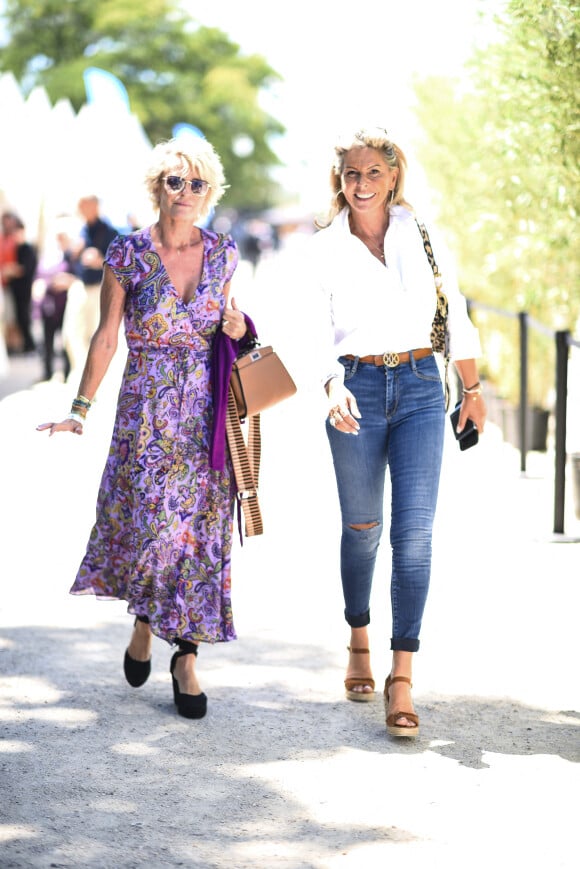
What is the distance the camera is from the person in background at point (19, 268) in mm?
18969

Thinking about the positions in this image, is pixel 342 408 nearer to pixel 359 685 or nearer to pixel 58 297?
pixel 359 685

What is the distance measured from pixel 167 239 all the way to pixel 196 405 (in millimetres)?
588

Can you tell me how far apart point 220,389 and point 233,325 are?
0.24 meters

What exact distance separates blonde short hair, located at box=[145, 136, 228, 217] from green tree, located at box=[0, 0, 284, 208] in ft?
187

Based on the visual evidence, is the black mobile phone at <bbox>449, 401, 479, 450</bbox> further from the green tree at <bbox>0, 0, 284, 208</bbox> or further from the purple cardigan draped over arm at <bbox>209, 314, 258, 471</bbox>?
the green tree at <bbox>0, 0, 284, 208</bbox>

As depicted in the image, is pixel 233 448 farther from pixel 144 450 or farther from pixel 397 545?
pixel 397 545

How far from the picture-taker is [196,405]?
15.9ft

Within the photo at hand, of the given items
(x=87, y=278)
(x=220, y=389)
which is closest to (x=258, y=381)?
(x=220, y=389)

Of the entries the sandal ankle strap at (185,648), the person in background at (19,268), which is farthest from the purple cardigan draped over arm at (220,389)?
the person in background at (19,268)

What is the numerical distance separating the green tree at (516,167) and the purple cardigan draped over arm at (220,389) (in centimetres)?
252

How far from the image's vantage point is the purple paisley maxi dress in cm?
480

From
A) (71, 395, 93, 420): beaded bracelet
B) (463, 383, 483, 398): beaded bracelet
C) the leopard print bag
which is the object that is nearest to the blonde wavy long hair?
the leopard print bag

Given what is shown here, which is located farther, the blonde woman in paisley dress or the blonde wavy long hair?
the blonde woman in paisley dress

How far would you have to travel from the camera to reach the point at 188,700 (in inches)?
190
